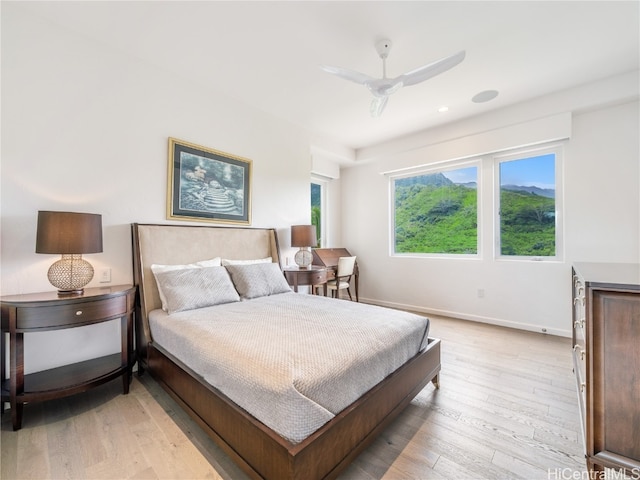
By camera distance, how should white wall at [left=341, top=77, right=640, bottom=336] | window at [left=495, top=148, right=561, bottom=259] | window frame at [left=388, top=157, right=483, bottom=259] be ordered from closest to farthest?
1. white wall at [left=341, top=77, right=640, bottom=336]
2. window at [left=495, top=148, right=561, bottom=259]
3. window frame at [left=388, top=157, right=483, bottom=259]

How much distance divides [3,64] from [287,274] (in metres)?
2.86

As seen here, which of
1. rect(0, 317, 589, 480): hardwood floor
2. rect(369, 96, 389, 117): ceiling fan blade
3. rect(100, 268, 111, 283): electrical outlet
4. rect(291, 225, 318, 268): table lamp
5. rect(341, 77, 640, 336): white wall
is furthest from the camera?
rect(291, 225, 318, 268): table lamp

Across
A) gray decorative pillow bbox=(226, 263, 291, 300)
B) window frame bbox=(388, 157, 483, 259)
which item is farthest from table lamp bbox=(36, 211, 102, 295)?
window frame bbox=(388, 157, 483, 259)

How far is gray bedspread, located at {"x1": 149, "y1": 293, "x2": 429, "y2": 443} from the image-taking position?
1.12 m

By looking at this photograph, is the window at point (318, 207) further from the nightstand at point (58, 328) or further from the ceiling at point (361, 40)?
the nightstand at point (58, 328)

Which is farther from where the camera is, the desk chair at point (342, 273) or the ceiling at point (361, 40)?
the desk chair at point (342, 273)

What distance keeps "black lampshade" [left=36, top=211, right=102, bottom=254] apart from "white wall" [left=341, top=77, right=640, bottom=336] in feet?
12.9

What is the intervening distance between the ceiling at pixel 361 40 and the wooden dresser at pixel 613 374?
6.50 feet

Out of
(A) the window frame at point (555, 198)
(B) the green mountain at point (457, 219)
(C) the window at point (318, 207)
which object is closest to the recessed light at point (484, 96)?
(A) the window frame at point (555, 198)

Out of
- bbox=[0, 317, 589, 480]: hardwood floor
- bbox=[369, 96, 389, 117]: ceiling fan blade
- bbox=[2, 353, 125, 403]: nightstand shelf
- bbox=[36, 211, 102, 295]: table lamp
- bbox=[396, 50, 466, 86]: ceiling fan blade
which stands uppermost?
bbox=[396, 50, 466, 86]: ceiling fan blade

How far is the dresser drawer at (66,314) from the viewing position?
1615mm

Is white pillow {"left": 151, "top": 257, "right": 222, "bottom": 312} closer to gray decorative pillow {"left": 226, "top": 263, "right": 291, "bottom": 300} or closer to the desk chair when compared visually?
gray decorative pillow {"left": 226, "top": 263, "right": 291, "bottom": 300}

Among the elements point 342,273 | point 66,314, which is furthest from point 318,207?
point 66,314

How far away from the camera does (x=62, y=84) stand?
209 centimetres
